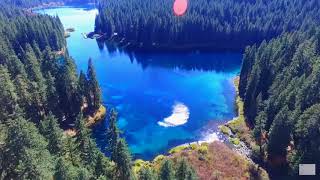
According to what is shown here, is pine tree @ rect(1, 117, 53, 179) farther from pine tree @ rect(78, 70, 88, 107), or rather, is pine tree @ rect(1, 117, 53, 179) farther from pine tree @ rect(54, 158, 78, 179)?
pine tree @ rect(78, 70, 88, 107)

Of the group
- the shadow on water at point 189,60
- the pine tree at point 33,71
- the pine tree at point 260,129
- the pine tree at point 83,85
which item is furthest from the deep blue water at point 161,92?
the pine tree at point 33,71

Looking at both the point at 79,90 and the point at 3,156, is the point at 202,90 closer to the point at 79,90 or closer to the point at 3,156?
the point at 79,90

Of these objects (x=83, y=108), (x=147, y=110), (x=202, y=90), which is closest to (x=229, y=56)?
(x=202, y=90)

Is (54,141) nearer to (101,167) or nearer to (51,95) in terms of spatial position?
(101,167)

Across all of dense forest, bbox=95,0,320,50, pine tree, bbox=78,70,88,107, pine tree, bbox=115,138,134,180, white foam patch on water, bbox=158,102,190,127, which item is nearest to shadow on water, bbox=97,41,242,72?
dense forest, bbox=95,0,320,50

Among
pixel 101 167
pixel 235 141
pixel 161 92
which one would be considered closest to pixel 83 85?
pixel 161 92
